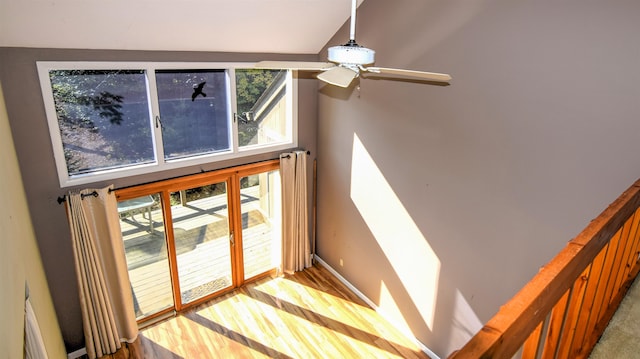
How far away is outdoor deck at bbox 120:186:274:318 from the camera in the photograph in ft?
15.5

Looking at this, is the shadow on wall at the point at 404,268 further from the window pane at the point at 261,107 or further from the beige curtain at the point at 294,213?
the window pane at the point at 261,107

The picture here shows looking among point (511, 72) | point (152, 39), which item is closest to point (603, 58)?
point (511, 72)

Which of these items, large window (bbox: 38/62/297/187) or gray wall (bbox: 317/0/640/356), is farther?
large window (bbox: 38/62/297/187)

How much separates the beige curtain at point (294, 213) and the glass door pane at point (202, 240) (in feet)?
2.99

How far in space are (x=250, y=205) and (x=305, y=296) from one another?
164cm

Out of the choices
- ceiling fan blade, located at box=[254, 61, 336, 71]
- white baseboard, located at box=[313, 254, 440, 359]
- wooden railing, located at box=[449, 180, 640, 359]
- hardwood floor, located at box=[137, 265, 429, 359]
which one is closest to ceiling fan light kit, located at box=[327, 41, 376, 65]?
ceiling fan blade, located at box=[254, 61, 336, 71]

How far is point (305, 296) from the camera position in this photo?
18.3 ft

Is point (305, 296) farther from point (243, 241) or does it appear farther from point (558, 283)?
point (558, 283)

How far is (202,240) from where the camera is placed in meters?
5.32

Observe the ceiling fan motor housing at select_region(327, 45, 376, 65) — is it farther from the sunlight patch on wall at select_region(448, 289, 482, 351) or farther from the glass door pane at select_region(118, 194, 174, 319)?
the glass door pane at select_region(118, 194, 174, 319)

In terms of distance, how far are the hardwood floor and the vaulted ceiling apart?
3.56 m

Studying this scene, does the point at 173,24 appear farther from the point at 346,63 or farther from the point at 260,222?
the point at 260,222

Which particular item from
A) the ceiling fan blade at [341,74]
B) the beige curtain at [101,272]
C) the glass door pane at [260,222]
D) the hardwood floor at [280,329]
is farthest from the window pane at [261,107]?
the ceiling fan blade at [341,74]

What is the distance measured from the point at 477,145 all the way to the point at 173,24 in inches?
130
